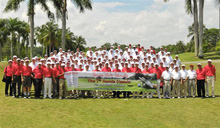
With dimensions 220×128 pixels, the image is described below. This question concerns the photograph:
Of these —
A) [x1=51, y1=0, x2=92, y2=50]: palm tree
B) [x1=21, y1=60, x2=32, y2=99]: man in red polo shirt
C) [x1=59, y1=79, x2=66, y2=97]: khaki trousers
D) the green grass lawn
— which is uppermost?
[x1=51, y1=0, x2=92, y2=50]: palm tree

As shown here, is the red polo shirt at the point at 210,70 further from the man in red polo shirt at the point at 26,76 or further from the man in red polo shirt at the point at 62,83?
the man in red polo shirt at the point at 26,76

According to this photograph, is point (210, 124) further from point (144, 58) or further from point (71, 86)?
point (144, 58)

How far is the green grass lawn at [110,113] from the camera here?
7.90m

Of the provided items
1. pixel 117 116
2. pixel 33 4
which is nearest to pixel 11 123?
pixel 117 116

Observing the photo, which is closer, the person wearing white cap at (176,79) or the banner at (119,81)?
the banner at (119,81)

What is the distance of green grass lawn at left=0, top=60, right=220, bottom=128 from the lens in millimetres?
7898

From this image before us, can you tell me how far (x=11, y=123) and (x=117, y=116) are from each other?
3653 mm

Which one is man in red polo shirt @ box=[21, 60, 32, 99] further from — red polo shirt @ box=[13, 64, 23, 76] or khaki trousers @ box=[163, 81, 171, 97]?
khaki trousers @ box=[163, 81, 171, 97]

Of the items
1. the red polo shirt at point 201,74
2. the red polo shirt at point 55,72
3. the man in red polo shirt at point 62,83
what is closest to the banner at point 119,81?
the man in red polo shirt at point 62,83

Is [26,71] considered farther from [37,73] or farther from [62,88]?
[62,88]

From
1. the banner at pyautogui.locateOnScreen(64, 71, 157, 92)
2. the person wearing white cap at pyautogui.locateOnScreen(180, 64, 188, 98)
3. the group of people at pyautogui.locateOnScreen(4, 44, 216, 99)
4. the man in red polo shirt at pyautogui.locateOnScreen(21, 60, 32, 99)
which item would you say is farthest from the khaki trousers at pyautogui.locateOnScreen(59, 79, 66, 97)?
the person wearing white cap at pyautogui.locateOnScreen(180, 64, 188, 98)

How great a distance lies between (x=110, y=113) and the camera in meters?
9.30

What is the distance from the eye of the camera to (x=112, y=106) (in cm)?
1053

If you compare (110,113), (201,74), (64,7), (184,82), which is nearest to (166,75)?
(184,82)
